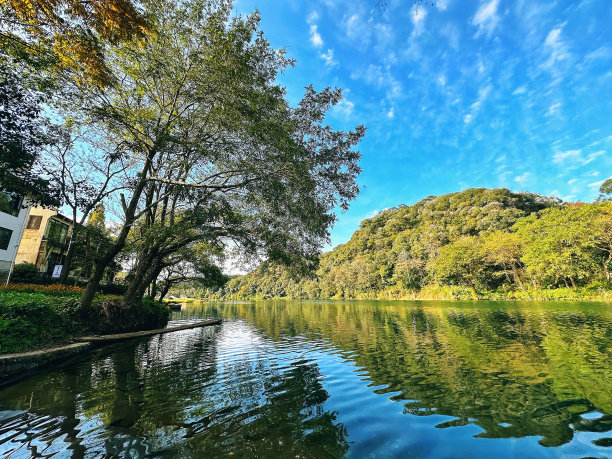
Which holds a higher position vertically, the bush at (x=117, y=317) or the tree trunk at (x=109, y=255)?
the tree trunk at (x=109, y=255)

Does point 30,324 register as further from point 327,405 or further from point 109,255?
point 327,405

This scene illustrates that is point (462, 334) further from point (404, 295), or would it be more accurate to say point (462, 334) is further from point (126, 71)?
point (404, 295)

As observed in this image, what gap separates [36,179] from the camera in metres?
12.5

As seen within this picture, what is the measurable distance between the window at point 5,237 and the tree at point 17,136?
21165 millimetres

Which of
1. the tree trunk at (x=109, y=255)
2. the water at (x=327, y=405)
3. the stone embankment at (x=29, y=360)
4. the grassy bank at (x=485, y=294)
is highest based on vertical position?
the tree trunk at (x=109, y=255)

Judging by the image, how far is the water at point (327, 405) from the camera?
4.24 metres

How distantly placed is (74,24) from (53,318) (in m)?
12.1

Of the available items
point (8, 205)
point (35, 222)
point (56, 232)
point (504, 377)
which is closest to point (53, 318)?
point (504, 377)

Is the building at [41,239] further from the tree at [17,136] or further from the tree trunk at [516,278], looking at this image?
the tree trunk at [516,278]

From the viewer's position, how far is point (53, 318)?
39.2 feet

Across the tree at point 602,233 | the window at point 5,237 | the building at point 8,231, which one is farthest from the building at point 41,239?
the tree at point 602,233

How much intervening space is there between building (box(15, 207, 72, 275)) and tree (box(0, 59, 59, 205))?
26.5m

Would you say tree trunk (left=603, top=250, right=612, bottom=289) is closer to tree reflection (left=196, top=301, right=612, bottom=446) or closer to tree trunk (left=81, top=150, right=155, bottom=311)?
tree reflection (left=196, top=301, right=612, bottom=446)

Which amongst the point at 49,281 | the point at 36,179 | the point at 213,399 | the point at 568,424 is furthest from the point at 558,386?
the point at 49,281
